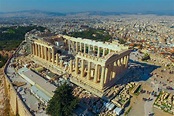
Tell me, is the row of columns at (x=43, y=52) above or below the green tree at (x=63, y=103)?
above

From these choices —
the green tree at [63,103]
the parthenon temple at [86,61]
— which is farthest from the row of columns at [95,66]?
the green tree at [63,103]

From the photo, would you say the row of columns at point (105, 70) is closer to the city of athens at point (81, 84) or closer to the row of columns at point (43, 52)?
the city of athens at point (81, 84)

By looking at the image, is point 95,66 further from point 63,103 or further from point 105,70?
point 63,103

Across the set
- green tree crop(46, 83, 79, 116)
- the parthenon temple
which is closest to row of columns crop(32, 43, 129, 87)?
the parthenon temple

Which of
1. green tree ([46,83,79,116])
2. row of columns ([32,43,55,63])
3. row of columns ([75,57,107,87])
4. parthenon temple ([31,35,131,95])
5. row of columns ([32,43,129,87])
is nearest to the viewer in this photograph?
green tree ([46,83,79,116])

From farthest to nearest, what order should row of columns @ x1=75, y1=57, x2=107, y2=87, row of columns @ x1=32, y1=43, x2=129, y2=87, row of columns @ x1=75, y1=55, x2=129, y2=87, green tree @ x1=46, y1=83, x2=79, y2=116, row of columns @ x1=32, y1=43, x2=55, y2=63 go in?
row of columns @ x1=32, y1=43, x2=55, y2=63 < row of columns @ x1=32, y1=43, x2=129, y2=87 < row of columns @ x1=75, y1=55, x2=129, y2=87 < row of columns @ x1=75, y1=57, x2=107, y2=87 < green tree @ x1=46, y1=83, x2=79, y2=116

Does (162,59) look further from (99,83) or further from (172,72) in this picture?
(99,83)

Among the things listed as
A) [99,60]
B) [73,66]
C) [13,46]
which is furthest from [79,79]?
[13,46]

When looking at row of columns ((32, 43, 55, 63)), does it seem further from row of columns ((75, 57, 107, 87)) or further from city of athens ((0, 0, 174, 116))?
row of columns ((75, 57, 107, 87))

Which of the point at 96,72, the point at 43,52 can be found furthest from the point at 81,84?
the point at 43,52
